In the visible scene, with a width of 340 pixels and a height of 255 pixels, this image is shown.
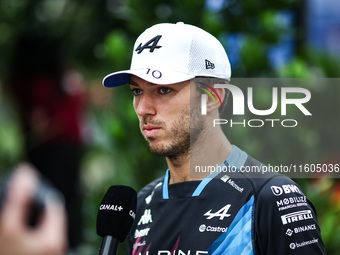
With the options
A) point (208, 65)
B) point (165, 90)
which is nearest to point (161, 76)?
point (165, 90)

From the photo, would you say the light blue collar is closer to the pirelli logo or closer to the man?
the man

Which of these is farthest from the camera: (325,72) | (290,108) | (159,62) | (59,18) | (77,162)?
(59,18)

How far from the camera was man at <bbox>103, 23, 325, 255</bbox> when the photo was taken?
2.51m

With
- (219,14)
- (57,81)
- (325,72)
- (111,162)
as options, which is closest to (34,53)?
(57,81)

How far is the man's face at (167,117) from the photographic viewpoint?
8.77ft

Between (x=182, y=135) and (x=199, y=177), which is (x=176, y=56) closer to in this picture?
(x=182, y=135)

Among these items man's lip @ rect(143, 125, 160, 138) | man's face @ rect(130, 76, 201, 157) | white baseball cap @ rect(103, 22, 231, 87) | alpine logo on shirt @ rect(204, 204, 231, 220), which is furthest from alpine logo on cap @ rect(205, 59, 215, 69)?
alpine logo on shirt @ rect(204, 204, 231, 220)

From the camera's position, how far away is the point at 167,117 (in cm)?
268

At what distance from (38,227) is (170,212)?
147cm

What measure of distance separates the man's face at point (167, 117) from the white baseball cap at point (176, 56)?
7cm

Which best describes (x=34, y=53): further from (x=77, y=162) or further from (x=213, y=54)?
(x=213, y=54)

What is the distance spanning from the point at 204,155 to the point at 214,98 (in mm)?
257

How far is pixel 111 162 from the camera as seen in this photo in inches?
239

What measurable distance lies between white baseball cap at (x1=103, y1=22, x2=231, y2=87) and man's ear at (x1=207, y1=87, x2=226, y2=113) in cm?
6
